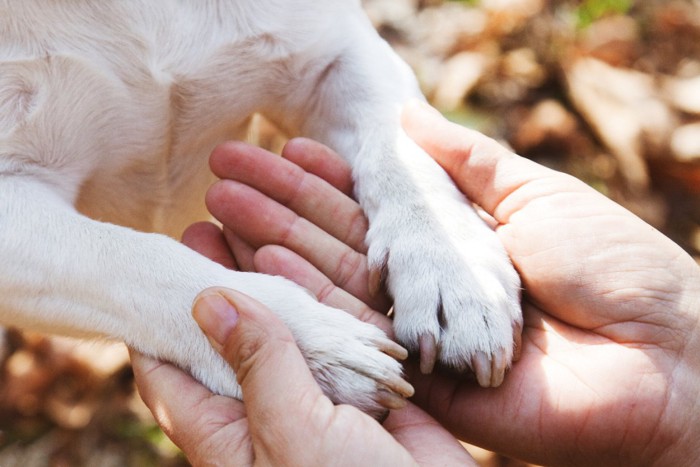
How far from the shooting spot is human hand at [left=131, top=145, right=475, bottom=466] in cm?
140

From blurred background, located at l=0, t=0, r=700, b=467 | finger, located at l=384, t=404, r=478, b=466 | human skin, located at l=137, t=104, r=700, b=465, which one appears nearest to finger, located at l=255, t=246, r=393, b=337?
human skin, located at l=137, t=104, r=700, b=465

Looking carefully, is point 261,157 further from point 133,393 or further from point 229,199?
point 133,393

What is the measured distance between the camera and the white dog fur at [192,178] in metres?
1.60

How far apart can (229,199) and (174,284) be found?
43 centimetres

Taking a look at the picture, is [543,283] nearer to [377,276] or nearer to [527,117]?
[377,276]

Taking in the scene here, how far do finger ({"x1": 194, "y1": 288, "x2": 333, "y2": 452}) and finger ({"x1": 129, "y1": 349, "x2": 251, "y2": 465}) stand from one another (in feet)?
0.30

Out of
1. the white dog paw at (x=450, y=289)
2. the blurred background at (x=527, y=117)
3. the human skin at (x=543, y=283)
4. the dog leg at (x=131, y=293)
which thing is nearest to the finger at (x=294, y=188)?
the human skin at (x=543, y=283)

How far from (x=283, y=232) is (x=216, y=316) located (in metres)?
0.50

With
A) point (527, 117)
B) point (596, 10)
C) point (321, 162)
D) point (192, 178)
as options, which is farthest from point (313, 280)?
point (596, 10)

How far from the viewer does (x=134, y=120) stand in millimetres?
1890

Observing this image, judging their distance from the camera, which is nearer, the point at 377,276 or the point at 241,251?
the point at 377,276

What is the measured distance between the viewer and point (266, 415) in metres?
1.42

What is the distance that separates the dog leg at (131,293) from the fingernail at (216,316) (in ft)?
0.29

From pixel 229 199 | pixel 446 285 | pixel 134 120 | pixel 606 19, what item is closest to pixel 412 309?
pixel 446 285
